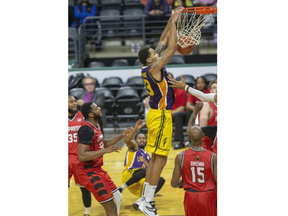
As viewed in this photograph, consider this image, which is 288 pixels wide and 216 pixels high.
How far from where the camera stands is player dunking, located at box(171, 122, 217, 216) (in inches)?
142

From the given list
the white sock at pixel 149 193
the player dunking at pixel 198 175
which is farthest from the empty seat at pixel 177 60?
the player dunking at pixel 198 175

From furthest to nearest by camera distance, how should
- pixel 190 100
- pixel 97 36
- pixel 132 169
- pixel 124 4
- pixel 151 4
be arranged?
1. pixel 124 4
2. pixel 97 36
3. pixel 151 4
4. pixel 190 100
5. pixel 132 169

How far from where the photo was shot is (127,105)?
8.95 m

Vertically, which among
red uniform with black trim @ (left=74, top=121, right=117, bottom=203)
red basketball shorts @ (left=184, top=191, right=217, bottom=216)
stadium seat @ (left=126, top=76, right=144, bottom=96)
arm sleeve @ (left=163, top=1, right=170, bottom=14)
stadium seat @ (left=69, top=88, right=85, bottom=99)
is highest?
arm sleeve @ (left=163, top=1, right=170, bottom=14)

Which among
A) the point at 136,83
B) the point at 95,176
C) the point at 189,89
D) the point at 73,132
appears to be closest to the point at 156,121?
the point at 189,89

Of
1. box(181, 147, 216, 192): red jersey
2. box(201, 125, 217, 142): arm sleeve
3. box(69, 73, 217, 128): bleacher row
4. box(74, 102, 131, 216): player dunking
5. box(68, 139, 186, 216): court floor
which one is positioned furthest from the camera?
box(69, 73, 217, 128): bleacher row

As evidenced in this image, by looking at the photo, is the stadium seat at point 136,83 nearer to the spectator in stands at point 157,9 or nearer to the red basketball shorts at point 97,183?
the spectator in stands at point 157,9

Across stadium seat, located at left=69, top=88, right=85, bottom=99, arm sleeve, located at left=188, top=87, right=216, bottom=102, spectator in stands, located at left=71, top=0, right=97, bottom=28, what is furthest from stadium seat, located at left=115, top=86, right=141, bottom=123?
arm sleeve, located at left=188, top=87, right=216, bottom=102

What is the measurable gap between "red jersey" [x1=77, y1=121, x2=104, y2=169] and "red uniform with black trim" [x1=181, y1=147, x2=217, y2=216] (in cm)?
A: 94

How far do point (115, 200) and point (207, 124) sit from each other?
1.77 metres

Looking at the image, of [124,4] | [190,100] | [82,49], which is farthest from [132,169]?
[124,4]

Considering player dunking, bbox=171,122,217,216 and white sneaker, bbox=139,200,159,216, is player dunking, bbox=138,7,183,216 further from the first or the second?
player dunking, bbox=171,122,217,216
